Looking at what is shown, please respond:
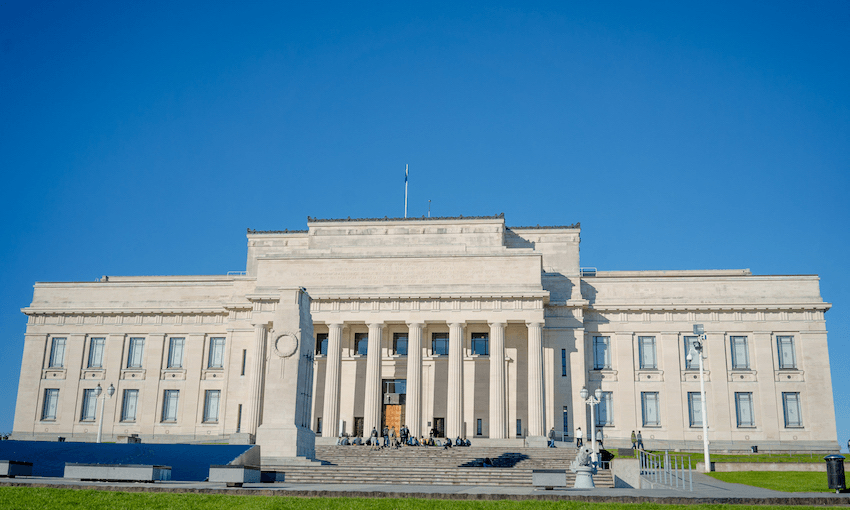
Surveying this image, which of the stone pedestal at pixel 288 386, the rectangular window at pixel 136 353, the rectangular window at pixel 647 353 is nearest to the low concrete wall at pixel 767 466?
the stone pedestal at pixel 288 386

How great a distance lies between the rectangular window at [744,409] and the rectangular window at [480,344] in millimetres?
18268

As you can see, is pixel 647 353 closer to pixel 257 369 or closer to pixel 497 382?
pixel 497 382

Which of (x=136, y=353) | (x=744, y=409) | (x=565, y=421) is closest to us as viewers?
(x=565, y=421)

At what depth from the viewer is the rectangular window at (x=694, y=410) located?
54281mm

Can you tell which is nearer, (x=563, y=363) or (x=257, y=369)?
(x=257, y=369)

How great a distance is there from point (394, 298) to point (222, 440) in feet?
51.5

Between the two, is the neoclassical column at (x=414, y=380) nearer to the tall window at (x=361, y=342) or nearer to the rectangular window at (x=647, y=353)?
the tall window at (x=361, y=342)

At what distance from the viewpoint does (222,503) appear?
1912 cm

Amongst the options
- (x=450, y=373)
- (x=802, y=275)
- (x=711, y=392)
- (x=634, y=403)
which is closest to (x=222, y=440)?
(x=450, y=373)

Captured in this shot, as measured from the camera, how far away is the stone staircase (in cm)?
3067

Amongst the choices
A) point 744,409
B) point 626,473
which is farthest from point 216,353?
Result: point 744,409

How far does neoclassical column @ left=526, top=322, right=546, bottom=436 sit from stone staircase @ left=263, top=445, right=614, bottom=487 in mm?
4797

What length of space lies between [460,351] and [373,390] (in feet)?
21.7

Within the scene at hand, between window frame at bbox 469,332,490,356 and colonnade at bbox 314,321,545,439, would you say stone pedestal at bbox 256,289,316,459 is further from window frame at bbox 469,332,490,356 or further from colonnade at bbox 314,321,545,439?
window frame at bbox 469,332,490,356
